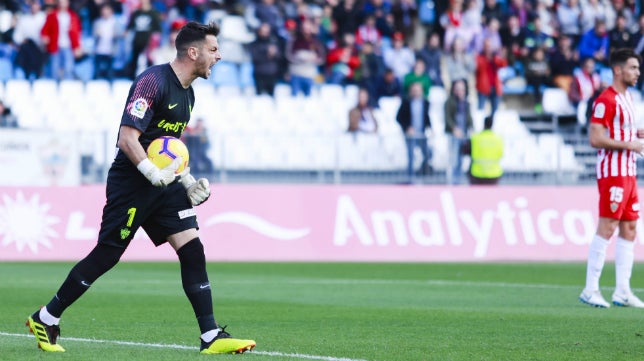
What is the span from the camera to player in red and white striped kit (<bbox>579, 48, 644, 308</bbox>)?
12.3 m

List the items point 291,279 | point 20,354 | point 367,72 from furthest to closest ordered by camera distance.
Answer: point 367,72
point 291,279
point 20,354

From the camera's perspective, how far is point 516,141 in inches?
874

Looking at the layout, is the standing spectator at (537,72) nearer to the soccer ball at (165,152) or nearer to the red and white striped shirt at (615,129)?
the red and white striped shirt at (615,129)

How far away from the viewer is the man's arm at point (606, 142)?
39.9ft

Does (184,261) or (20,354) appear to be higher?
(184,261)

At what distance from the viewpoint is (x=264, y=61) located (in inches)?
1014

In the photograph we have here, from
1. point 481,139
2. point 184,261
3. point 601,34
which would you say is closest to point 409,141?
point 481,139

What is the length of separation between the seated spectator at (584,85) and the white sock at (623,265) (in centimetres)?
1437

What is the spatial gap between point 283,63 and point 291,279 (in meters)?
10.8

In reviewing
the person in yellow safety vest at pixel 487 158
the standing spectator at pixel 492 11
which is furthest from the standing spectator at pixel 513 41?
the person in yellow safety vest at pixel 487 158

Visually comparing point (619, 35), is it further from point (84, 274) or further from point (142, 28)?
point (84, 274)

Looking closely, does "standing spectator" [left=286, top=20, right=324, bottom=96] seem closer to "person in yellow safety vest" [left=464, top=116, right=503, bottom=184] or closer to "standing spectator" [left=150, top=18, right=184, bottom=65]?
"standing spectator" [left=150, top=18, right=184, bottom=65]

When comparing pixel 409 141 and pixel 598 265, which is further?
pixel 409 141

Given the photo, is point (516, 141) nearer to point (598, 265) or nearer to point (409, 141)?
point (409, 141)
